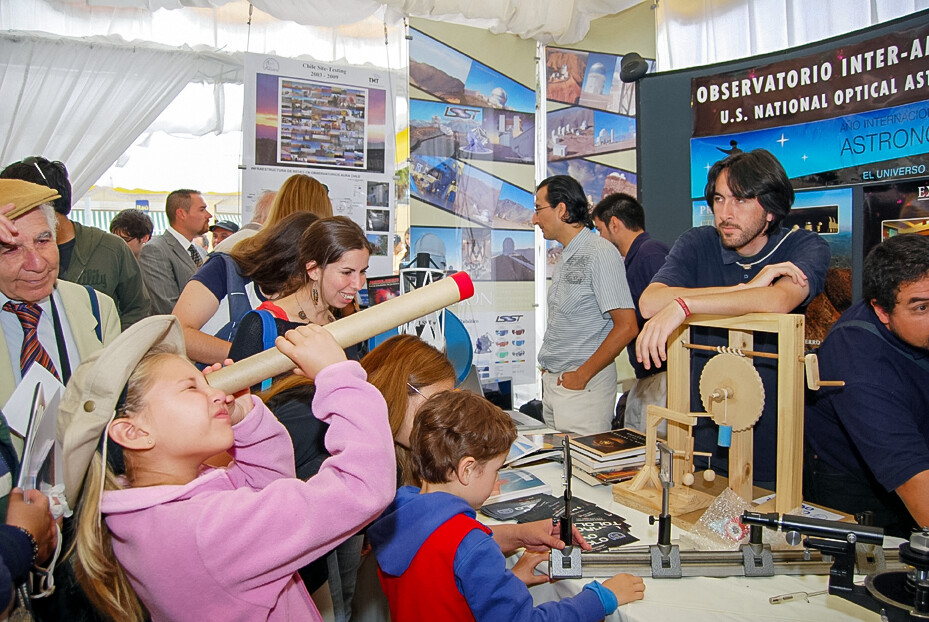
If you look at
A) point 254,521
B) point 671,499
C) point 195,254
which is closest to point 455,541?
point 254,521

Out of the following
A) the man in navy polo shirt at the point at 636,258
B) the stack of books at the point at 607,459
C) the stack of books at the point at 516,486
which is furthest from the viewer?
the man in navy polo shirt at the point at 636,258

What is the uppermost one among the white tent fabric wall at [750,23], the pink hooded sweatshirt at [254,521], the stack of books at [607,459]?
the white tent fabric wall at [750,23]

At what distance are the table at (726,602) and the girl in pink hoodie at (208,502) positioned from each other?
0.72 meters

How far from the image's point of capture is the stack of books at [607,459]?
2115 mm

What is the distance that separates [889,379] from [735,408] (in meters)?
0.39

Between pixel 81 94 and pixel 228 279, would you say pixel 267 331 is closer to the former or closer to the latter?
pixel 228 279

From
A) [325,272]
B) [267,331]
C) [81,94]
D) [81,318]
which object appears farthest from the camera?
[81,94]

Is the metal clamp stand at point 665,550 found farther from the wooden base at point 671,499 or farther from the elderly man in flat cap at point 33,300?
the elderly man in flat cap at point 33,300

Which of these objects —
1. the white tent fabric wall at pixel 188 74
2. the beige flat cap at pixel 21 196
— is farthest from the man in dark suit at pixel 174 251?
→ the beige flat cap at pixel 21 196

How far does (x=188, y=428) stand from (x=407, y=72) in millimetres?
3837

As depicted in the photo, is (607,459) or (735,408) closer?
(735,408)

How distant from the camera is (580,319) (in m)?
3.28

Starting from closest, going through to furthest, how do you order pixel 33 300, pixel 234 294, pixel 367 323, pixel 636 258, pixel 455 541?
pixel 367 323 < pixel 455 541 < pixel 33 300 < pixel 234 294 < pixel 636 258

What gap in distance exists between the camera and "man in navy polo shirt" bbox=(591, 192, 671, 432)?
3145 mm
